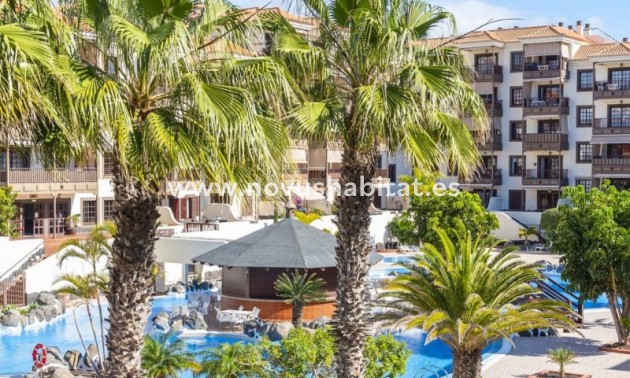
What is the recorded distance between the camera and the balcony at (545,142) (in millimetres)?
64688

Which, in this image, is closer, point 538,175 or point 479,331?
point 479,331

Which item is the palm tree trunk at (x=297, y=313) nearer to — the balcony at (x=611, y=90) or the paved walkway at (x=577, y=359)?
the paved walkway at (x=577, y=359)

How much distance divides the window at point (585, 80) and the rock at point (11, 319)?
44.7m

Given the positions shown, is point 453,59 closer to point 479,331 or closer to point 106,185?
point 479,331

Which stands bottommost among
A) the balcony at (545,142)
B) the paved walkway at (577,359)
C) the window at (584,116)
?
the paved walkway at (577,359)

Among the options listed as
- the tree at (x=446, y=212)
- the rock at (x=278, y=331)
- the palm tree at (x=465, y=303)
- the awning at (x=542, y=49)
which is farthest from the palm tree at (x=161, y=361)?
the awning at (x=542, y=49)

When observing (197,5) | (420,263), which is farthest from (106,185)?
(197,5)

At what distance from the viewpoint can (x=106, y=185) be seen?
50.8 meters

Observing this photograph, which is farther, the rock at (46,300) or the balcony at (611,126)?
the balcony at (611,126)

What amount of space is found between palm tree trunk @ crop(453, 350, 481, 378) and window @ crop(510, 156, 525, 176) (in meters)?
51.1

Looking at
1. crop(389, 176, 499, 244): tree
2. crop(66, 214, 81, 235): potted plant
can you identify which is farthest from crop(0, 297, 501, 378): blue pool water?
crop(66, 214, 81, 235): potted plant

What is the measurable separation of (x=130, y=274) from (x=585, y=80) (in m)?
58.0

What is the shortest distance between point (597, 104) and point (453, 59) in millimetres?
51446

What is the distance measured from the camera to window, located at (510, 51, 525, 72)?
6700 centimetres
